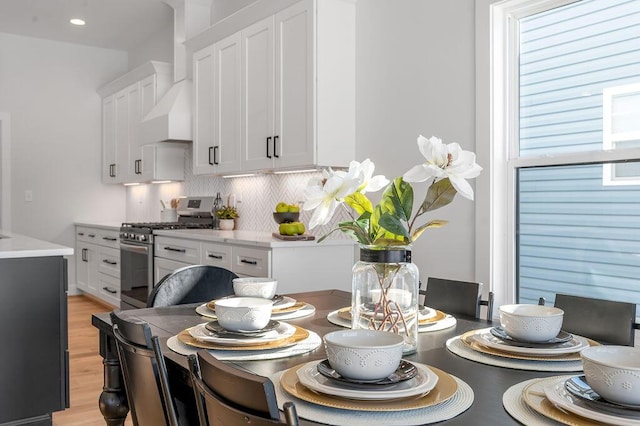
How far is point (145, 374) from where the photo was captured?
1.33m

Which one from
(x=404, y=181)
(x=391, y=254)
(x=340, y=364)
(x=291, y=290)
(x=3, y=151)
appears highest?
(x=3, y=151)

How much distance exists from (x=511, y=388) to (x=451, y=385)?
113 mm

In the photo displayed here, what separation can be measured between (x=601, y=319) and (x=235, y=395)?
3.88 feet

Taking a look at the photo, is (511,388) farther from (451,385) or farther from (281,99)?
(281,99)

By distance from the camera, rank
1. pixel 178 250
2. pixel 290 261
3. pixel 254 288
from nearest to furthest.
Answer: pixel 254 288 → pixel 290 261 → pixel 178 250

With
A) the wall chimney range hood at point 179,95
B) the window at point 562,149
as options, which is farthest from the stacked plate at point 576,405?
the wall chimney range hood at point 179,95

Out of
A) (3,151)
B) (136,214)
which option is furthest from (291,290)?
(3,151)

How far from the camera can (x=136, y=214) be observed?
6.94 metres

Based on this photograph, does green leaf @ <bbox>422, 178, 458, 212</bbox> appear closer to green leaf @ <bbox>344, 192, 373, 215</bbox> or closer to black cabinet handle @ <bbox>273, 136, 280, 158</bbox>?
green leaf @ <bbox>344, 192, 373, 215</bbox>

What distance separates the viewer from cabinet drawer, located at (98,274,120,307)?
18.6 ft

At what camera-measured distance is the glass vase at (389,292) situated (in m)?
1.33

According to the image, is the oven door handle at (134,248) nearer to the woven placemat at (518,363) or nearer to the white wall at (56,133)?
the white wall at (56,133)

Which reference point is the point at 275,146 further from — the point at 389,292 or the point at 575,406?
the point at 575,406

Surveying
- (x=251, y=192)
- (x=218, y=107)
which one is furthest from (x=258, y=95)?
(x=251, y=192)
